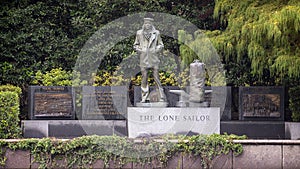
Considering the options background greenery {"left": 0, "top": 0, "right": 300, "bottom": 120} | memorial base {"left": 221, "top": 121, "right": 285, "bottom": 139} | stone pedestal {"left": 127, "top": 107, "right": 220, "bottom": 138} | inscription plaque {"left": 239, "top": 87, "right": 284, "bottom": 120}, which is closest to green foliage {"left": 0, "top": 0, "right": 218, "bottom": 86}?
background greenery {"left": 0, "top": 0, "right": 300, "bottom": 120}

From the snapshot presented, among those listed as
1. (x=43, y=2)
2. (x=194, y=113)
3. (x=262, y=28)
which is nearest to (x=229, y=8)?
(x=262, y=28)

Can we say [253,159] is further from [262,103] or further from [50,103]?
[50,103]

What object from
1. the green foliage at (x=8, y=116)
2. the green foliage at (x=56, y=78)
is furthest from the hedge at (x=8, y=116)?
the green foliage at (x=56, y=78)

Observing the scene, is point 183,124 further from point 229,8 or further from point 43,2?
point 43,2

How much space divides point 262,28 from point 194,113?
258 cm

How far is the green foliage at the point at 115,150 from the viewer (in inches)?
426

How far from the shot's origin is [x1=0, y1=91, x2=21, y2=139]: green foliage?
525 inches

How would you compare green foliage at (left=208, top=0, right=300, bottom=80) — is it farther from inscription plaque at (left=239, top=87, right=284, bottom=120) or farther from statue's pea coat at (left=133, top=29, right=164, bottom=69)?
statue's pea coat at (left=133, top=29, right=164, bottom=69)

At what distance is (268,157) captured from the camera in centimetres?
1081

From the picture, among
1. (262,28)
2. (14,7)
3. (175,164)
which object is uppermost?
(14,7)

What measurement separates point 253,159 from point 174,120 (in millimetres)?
2612

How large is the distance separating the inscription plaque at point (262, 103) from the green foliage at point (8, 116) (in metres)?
5.99

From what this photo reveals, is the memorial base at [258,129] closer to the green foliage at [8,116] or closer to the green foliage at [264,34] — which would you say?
the green foliage at [264,34]

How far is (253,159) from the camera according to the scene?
10.8 meters
